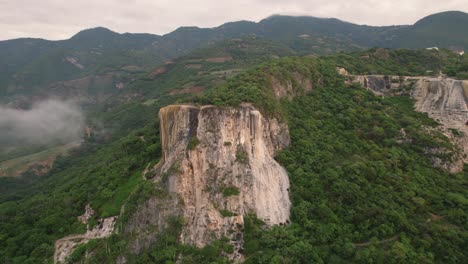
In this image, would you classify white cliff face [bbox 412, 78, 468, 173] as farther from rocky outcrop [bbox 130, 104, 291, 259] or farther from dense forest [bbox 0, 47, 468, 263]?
rocky outcrop [bbox 130, 104, 291, 259]

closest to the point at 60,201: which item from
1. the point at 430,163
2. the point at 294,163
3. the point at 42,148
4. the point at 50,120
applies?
the point at 294,163

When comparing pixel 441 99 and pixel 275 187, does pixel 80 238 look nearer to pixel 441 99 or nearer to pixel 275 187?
pixel 275 187

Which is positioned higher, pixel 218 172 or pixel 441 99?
pixel 441 99

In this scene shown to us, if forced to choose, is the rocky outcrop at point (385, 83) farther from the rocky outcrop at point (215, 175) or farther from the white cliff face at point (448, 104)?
the rocky outcrop at point (215, 175)

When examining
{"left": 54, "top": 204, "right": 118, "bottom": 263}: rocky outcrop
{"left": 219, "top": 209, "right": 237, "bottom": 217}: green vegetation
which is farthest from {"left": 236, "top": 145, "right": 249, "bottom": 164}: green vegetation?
{"left": 54, "top": 204, "right": 118, "bottom": 263}: rocky outcrop

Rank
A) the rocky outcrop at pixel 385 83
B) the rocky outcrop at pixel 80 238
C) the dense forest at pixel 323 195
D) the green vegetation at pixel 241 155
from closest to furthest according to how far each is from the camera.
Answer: the dense forest at pixel 323 195, the rocky outcrop at pixel 80 238, the green vegetation at pixel 241 155, the rocky outcrop at pixel 385 83

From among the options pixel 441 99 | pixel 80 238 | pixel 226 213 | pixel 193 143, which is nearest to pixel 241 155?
pixel 193 143

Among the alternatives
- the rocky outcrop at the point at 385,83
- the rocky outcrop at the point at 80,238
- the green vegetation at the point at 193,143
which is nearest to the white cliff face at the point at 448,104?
the rocky outcrop at the point at 385,83

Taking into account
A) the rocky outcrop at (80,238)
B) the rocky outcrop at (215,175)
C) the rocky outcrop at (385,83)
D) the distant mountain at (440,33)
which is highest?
the distant mountain at (440,33)
